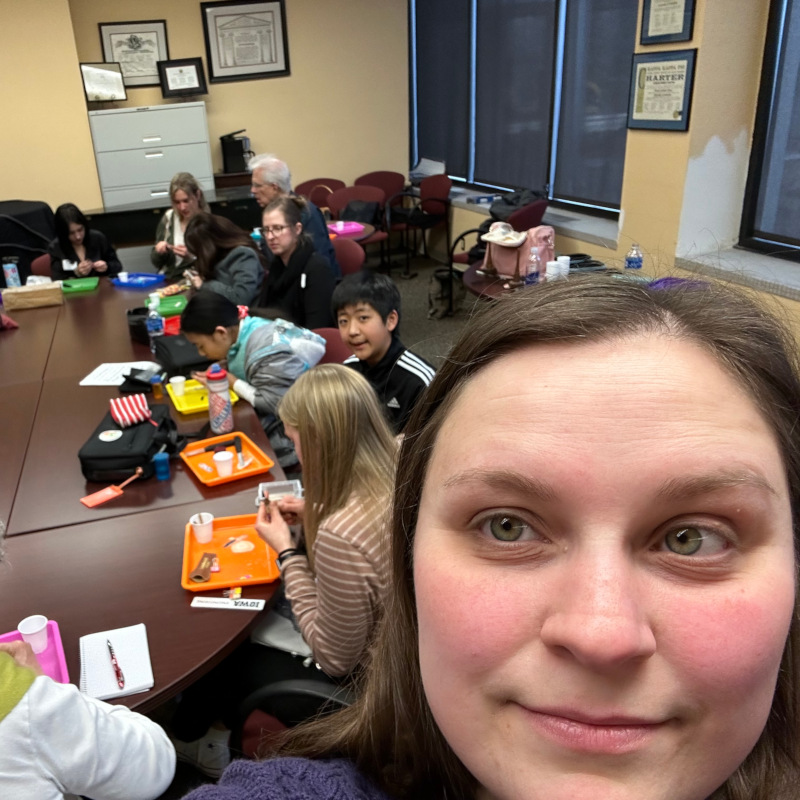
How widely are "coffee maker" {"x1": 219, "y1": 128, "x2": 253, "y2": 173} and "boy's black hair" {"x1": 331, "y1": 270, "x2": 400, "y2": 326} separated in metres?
4.53

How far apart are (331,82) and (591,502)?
24.1 feet

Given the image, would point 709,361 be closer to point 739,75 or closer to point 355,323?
point 355,323

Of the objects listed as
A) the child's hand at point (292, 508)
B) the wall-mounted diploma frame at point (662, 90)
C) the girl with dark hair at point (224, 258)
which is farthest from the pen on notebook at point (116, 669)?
the wall-mounted diploma frame at point (662, 90)

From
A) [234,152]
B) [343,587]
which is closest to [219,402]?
[343,587]

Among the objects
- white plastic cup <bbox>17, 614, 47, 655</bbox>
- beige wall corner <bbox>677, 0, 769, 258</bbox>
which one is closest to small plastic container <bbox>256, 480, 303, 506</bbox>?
white plastic cup <bbox>17, 614, 47, 655</bbox>

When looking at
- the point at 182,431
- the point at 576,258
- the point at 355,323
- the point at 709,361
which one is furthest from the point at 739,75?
the point at 709,361

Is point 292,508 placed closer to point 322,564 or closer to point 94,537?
point 322,564

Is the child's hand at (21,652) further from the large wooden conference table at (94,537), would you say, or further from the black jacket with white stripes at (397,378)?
→ the black jacket with white stripes at (397,378)

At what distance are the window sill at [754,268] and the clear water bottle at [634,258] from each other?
216 millimetres

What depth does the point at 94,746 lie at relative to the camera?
109 centimetres

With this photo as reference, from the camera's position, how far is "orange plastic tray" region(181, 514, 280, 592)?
159 centimetres

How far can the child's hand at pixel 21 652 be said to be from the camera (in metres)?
1.14

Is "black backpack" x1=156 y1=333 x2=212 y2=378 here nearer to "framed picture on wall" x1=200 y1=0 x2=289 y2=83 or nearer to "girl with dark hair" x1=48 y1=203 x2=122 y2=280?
"girl with dark hair" x1=48 y1=203 x2=122 y2=280

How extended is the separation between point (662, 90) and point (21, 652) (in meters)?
3.80
